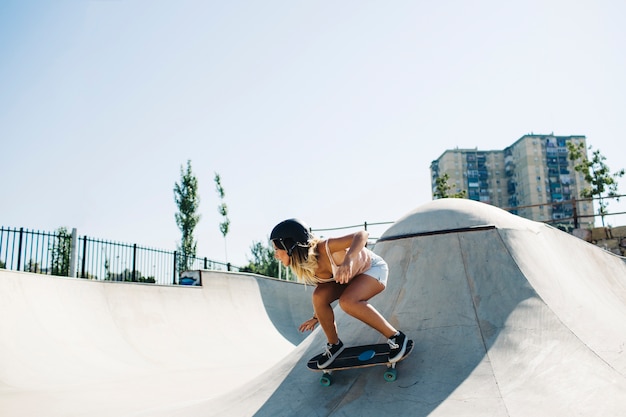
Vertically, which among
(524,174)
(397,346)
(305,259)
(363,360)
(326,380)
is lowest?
(326,380)

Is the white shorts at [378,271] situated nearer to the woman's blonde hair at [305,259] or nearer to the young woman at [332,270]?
the young woman at [332,270]

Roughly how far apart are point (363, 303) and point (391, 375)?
632 mm

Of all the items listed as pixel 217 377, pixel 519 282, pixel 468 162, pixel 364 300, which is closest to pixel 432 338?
pixel 364 300

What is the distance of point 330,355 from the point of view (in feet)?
12.7

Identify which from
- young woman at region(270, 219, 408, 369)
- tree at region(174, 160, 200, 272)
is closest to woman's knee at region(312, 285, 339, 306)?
young woman at region(270, 219, 408, 369)

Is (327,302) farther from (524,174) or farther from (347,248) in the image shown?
(524,174)

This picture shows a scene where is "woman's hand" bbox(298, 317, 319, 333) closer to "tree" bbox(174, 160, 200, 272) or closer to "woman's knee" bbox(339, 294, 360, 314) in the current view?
"woman's knee" bbox(339, 294, 360, 314)

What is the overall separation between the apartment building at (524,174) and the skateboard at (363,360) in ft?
271

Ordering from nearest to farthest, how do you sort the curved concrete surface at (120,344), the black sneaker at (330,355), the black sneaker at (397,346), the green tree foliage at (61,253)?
the black sneaker at (397,346) → the black sneaker at (330,355) → the curved concrete surface at (120,344) → the green tree foliage at (61,253)

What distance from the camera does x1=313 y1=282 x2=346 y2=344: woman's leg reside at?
12.7 feet

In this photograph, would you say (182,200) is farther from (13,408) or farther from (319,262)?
(319,262)

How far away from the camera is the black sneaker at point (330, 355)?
151 inches

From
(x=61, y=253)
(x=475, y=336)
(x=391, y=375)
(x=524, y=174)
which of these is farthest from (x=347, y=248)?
(x=524, y=174)

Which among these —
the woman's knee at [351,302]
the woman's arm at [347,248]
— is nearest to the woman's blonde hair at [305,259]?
the woman's arm at [347,248]
